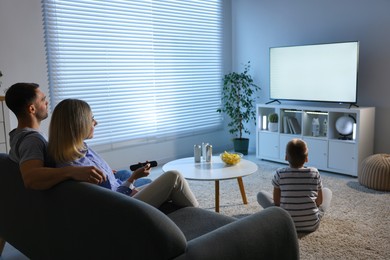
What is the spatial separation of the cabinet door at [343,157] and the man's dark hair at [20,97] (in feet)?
11.0

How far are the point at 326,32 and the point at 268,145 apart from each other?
5.14 feet

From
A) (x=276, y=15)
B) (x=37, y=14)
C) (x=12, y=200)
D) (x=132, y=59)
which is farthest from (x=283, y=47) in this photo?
(x=12, y=200)

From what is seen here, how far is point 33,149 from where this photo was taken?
1.73m

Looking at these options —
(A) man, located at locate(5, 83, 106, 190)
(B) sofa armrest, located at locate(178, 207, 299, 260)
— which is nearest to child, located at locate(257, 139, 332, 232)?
(B) sofa armrest, located at locate(178, 207, 299, 260)

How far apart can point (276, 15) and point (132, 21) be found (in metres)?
1.97

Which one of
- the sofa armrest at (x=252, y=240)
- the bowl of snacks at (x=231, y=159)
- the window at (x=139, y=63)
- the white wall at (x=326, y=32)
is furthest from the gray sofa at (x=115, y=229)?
the white wall at (x=326, y=32)

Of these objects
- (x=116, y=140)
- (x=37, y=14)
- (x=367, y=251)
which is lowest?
(x=367, y=251)

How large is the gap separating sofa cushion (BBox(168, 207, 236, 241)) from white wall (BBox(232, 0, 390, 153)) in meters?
3.11

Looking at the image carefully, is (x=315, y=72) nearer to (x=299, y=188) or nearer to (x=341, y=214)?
(x=341, y=214)

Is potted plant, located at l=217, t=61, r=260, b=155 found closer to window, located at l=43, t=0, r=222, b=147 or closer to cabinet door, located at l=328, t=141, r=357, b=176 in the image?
window, located at l=43, t=0, r=222, b=147

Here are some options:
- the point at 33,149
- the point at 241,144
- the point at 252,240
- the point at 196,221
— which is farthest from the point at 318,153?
the point at 33,149

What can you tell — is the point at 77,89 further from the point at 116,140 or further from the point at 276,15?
the point at 276,15

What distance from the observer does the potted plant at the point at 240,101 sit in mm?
5359

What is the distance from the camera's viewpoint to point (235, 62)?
5867 millimetres
